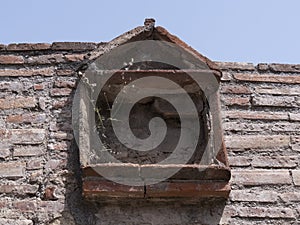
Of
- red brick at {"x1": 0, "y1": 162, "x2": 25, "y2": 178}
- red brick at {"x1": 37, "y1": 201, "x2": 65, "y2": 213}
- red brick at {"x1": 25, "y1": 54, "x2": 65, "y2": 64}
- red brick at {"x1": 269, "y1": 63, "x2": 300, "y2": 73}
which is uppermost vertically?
red brick at {"x1": 25, "y1": 54, "x2": 65, "y2": 64}

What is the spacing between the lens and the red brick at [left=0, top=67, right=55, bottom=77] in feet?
8.23

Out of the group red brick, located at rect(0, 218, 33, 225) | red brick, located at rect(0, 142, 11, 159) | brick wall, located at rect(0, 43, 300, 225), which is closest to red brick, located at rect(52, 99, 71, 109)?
brick wall, located at rect(0, 43, 300, 225)

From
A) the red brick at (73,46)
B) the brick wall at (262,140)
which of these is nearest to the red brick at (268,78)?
the brick wall at (262,140)

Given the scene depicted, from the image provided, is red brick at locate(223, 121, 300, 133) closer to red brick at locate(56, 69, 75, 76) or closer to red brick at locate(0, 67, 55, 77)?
red brick at locate(56, 69, 75, 76)

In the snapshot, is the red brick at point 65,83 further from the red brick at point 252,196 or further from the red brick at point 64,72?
the red brick at point 252,196

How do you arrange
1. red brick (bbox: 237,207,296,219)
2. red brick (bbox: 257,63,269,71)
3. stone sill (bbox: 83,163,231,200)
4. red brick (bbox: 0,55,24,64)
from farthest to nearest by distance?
1. red brick (bbox: 257,63,269,71)
2. red brick (bbox: 0,55,24,64)
3. red brick (bbox: 237,207,296,219)
4. stone sill (bbox: 83,163,231,200)

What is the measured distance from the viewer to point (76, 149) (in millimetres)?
2297

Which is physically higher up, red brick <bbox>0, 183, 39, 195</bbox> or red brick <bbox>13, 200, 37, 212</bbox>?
red brick <bbox>0, 183, 39, 195</bbox>

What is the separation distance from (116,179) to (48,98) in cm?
57

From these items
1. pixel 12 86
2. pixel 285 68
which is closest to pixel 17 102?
pixel 12 86

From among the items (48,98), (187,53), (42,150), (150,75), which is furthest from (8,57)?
(187,53)

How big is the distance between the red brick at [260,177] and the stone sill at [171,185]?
135mm

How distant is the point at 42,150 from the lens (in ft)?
7.55

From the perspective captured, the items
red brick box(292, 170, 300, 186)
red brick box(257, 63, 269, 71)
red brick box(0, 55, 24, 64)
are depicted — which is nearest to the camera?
red brick box(292, 170, 300, 186)
